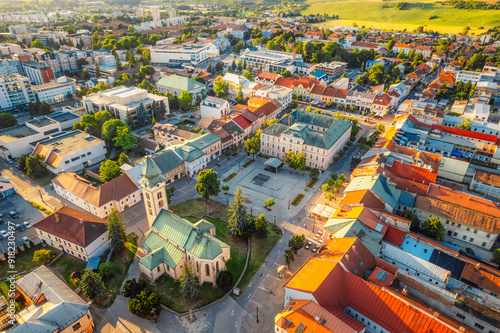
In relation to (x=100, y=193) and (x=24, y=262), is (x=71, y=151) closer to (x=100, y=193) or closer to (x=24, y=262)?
(x=100, y=193)

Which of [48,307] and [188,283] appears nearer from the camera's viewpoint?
[48,307]

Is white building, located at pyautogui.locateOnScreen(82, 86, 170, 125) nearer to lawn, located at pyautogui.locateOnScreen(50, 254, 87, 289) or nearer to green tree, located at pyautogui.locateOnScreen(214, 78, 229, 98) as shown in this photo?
green tree, located at pyautogui.locateOnScreen(214, 78, 229, 98)

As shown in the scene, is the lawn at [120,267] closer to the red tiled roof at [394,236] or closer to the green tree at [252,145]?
the green tree at [252,145]

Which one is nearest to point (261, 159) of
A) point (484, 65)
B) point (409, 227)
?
point (409, 227)

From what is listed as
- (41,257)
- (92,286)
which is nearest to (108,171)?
(41,257)

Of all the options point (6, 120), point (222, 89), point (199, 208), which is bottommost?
point (199, 208)
